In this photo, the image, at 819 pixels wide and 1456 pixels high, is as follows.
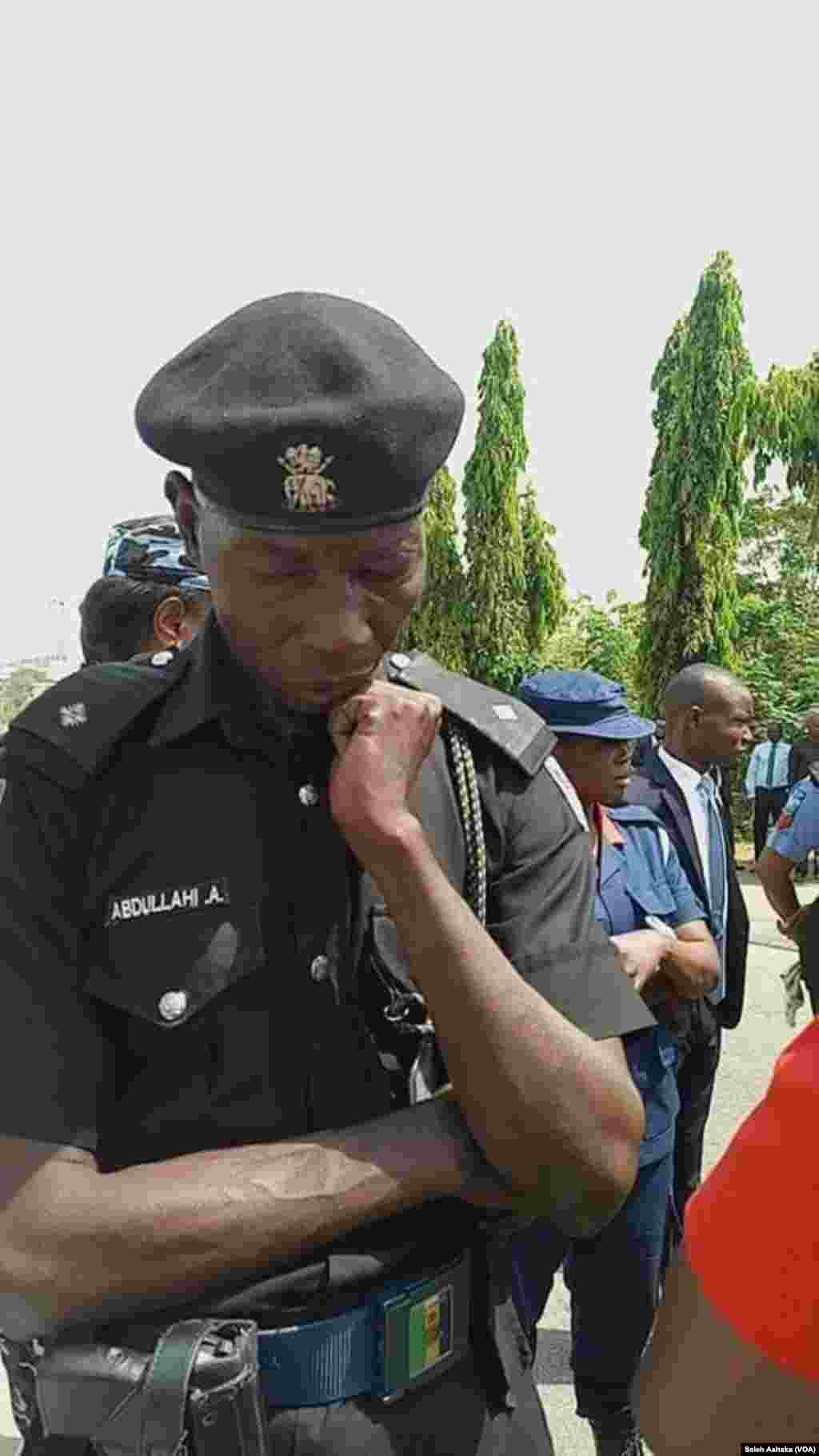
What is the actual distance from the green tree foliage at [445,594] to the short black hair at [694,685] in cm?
2407

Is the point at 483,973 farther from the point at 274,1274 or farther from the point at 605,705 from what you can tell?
the point at 605,705

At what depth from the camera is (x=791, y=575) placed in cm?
2670

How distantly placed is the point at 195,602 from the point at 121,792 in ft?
4.14

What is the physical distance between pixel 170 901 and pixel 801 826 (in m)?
3.74

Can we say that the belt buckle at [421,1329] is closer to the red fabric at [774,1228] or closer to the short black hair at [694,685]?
the red fabric at [774,1228]


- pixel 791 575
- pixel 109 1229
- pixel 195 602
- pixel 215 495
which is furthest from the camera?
pixel 791 575

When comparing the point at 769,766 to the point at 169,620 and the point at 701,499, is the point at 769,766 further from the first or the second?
the point at 169,620

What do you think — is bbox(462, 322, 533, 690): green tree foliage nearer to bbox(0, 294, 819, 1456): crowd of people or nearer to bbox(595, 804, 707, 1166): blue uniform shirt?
bbox(595, 804, 707, 1166): blue uniform shirt

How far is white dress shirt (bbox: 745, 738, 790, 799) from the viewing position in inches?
570

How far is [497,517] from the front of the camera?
96.4 feet

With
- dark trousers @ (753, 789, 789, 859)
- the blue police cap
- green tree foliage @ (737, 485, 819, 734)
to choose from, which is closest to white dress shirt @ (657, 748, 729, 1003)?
the blue police cap

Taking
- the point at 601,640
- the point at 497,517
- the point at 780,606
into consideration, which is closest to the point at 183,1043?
the point at 780,606

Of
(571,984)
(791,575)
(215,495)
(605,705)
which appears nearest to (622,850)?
(605,705)

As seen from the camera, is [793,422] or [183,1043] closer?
[183,1043]
